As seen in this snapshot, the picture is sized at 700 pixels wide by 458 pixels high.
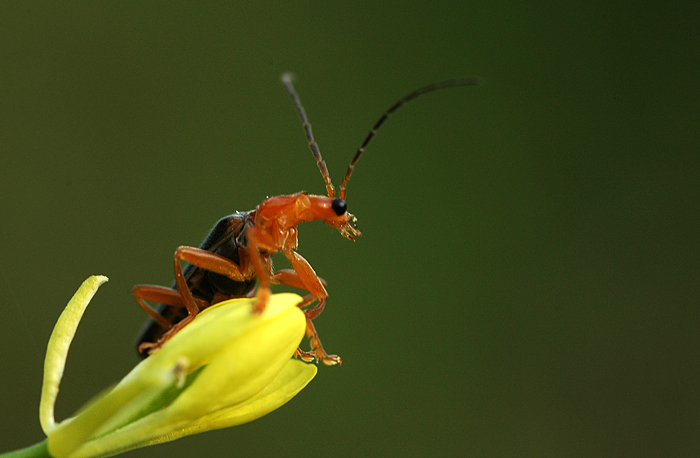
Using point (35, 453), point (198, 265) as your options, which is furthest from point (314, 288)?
point (35, 453)

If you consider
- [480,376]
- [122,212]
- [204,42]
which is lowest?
[480,376]

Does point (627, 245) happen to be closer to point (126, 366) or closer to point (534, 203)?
point (534, 203)

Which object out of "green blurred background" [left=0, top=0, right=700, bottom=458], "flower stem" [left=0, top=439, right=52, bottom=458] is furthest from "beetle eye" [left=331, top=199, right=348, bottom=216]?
"green blurred background" [left=0, top=0, right=700, bottom=458]

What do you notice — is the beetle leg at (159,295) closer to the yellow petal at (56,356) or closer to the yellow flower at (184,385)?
the yellow petal at (56,356)

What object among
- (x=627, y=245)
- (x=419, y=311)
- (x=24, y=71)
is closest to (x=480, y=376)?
(x=419, y=311)

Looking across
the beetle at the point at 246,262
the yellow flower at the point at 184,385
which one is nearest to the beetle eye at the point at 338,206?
the beetle at the point at 246,262

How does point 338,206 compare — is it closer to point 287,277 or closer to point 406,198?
point 287,277
